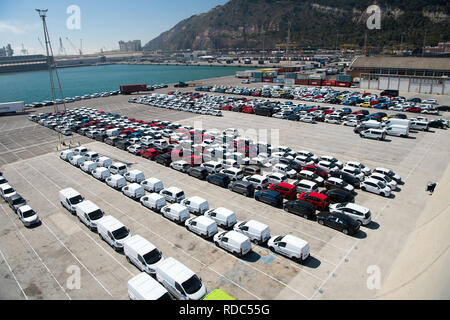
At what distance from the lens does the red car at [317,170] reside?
99.8 feet

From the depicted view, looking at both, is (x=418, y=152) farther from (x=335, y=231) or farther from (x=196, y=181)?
(x=196, y=181)

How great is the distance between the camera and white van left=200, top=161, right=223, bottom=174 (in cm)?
3222

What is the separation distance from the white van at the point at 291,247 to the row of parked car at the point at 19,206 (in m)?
18.5

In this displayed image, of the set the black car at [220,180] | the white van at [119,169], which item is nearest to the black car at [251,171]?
the black car at [220,180]

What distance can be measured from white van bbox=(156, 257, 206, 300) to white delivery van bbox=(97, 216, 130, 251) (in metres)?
4.67

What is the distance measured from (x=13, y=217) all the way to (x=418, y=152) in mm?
43567

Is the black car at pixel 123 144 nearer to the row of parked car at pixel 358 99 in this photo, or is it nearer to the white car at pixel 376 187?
the white car at pixel 376 187

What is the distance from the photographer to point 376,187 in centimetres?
2683

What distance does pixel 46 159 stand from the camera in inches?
1537

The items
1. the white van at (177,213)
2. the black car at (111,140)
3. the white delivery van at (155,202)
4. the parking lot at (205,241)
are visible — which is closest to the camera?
the parking lot at (205,241)

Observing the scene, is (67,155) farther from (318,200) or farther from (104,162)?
(318,200)

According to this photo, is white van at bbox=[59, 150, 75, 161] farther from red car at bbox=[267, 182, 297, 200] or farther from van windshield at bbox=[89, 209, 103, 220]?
red car at bbox=[267, 182, 297, 200]

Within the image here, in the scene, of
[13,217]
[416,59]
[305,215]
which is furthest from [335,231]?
[416,59]

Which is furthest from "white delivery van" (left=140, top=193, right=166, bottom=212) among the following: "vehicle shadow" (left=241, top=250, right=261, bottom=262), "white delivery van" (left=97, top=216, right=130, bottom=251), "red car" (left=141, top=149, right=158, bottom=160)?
"red car" (left=141, top=149, right=158, bottom=160)
